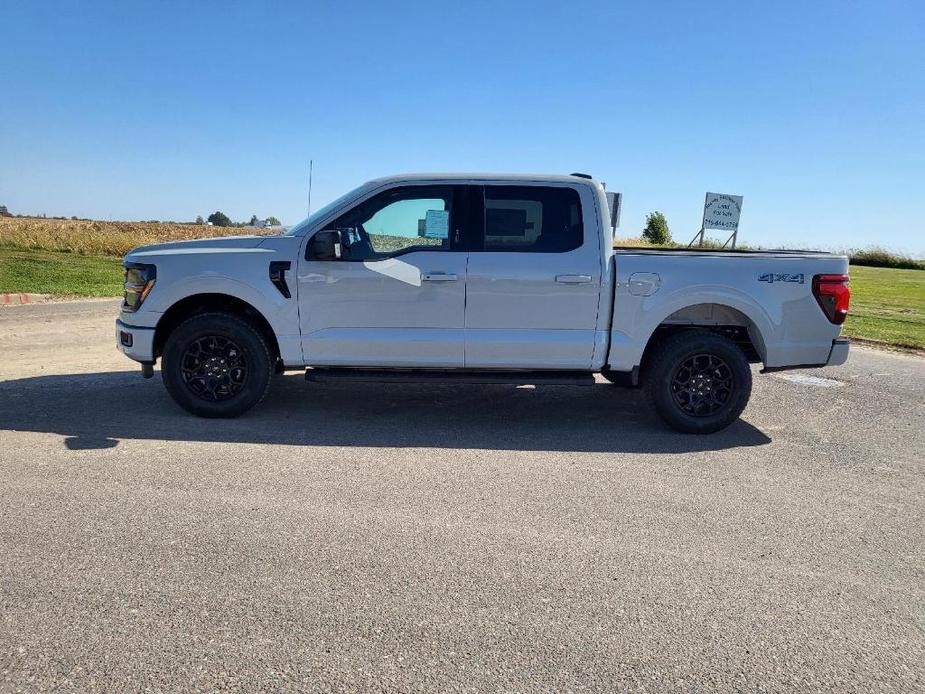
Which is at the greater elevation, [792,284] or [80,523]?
[792,284]

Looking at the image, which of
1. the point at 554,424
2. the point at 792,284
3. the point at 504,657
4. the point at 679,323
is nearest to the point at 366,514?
the point at 504,657

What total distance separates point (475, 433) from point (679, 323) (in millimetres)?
1965

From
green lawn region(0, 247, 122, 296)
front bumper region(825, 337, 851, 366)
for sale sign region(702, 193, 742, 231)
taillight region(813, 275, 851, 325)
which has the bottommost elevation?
green lawn region(0, 247, 122, 296)

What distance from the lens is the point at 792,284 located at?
5375 millimetres

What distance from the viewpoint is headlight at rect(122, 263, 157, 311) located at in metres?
5.38

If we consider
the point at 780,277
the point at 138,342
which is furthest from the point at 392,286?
the point at 780,277

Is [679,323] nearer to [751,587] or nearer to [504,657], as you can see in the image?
[751,587]

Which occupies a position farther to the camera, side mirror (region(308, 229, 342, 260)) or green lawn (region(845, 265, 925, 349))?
green lawn (region(845, 265, 925, 349))

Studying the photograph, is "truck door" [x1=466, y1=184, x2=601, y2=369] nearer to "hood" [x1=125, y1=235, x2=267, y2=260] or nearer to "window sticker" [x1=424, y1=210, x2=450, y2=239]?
"window sticker" [x1=424, y1=210, x2=450, y2=239]

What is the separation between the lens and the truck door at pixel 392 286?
531cm

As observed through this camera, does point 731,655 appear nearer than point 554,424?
Yes

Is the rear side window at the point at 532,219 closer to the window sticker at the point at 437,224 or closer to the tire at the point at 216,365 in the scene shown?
the window sticker at the point at 437,224

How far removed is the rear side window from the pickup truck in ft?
0.04

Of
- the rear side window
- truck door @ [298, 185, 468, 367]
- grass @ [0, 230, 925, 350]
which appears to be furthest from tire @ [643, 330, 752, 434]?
grass @ [0, 230, 925, 350]
